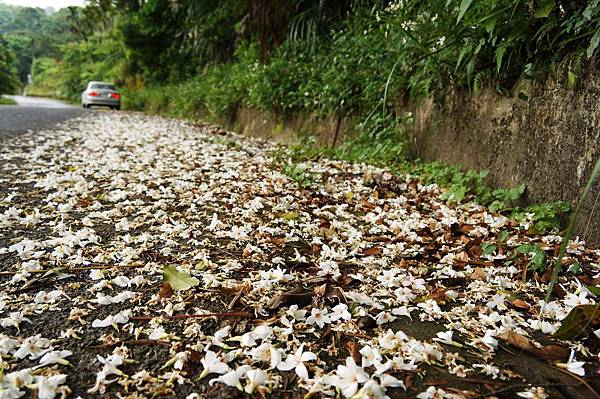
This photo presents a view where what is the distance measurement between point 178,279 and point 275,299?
1.36ft

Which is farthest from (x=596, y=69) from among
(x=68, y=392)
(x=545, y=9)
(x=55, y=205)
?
(x=55, y=205)

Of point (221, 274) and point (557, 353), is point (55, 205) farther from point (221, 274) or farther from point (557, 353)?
point (557, 353)

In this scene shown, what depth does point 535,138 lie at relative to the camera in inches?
97.4

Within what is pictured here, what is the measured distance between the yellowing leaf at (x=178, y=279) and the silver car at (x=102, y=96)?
58.9 ft

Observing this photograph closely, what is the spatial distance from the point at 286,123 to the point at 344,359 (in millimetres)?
5365

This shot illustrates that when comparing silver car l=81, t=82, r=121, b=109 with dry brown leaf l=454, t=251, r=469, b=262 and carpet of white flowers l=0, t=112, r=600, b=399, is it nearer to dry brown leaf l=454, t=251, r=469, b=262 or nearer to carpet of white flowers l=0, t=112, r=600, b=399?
carpet of white flowers l=0, t=112, r=600, b=399

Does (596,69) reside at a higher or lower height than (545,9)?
lower

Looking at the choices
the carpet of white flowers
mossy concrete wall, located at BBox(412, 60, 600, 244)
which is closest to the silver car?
the carpet of white flowers

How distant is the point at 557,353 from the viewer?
1241mm

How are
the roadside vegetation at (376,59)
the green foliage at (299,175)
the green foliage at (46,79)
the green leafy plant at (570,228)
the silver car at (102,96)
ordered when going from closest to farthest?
the green leafy plant at (570,228), the roadside vegetation at (376,59), the green foliage at (299,175), the silver car at (102,96), the green foliage at (46,79)

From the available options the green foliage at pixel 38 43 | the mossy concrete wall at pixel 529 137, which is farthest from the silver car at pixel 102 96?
the green foliage at pixel 38 43

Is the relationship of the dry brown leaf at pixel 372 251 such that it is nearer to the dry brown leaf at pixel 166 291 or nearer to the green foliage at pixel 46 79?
the dry brown leaf at pixel 166 291

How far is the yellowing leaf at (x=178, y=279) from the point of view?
1569 mm

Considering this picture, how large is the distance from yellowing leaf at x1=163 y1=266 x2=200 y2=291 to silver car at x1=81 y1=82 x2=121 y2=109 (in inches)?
707
